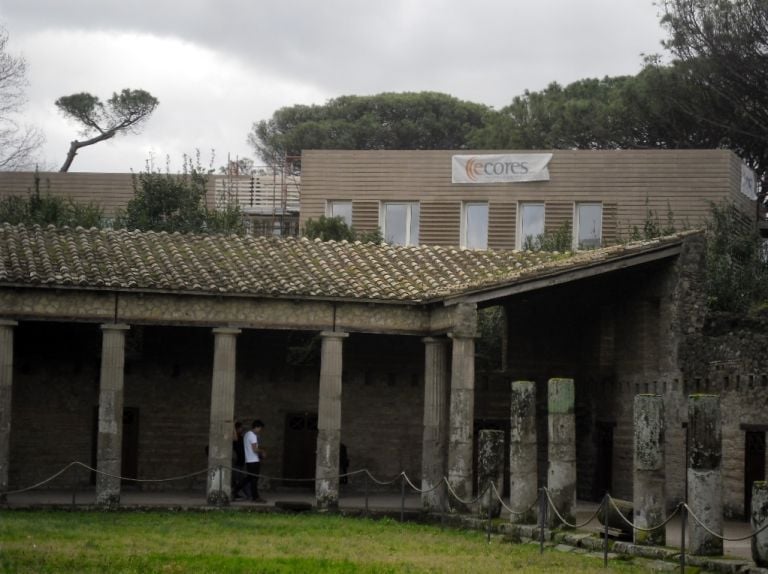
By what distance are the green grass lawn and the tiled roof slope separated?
410cm

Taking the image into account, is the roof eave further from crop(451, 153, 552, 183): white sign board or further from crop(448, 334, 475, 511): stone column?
crop(451, 153, 552, 183): white sign board

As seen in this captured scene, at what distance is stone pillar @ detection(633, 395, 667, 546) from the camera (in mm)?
20297

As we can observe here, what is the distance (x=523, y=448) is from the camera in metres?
23.6

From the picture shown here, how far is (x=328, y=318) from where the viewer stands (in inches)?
1081

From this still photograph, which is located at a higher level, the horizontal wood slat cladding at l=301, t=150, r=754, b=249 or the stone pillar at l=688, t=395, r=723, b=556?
the horizontal wood slat cladding at l=301, t=150, r=754, b=249

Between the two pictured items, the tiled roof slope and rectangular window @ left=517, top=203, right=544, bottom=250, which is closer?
the tiled roof slope

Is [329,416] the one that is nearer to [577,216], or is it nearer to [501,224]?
[501,224]

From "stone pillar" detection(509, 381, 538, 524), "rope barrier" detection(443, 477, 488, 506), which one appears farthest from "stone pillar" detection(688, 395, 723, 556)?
"rope barrier" detection(443, 477, 488, 506)

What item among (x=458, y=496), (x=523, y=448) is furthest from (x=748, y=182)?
(x=523, y=448)

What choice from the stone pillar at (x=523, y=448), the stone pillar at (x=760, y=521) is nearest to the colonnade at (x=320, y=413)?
the stone pillar at (x=523, y=448)

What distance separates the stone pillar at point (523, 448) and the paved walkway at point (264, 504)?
1.13 m

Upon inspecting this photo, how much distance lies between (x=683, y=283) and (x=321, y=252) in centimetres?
698

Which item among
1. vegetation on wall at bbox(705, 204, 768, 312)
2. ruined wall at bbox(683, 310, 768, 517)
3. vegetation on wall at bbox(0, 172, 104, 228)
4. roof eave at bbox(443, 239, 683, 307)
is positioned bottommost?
ruined wall at bbox(683, 310, 768, 517)

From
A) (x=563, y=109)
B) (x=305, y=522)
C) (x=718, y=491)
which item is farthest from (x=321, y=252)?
(x=563, y=109)
